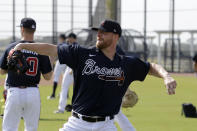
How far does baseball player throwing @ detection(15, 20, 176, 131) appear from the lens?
17.7ft

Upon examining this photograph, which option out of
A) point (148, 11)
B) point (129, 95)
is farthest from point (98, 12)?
point (129, 95)

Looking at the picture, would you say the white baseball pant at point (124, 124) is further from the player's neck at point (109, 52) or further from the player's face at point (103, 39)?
the player's face at point (103, 39)

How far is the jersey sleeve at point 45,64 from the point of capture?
7.27m

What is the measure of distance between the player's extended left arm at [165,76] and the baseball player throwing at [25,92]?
79.9 inches

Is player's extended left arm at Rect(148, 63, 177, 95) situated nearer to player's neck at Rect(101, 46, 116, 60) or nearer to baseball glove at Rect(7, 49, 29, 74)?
player's neck at Rect(101, 46, 116, 60)

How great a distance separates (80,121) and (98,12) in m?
36.9

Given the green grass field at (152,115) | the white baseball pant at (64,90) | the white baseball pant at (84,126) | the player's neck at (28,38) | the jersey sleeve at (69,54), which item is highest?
the player's neck at (28,38)

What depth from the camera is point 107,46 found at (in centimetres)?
547

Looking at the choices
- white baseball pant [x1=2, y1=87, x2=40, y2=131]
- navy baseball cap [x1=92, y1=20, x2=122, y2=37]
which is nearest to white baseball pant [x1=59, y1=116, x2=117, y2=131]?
navy baseball cap [x1=92, y1=20, x2=122, y2=37]

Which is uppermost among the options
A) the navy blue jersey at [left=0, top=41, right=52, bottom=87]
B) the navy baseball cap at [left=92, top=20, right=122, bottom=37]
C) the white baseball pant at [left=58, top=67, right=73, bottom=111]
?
the navy baseball cap at [left=92, top=20, right=122, bottom=37]

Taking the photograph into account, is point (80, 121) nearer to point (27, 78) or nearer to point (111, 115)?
point (111, 115)

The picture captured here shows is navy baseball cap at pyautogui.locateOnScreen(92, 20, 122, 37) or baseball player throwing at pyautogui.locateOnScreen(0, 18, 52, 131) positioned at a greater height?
navy baseball cap at pyautogui.locateOnScreen(92, 20, 122, 37)

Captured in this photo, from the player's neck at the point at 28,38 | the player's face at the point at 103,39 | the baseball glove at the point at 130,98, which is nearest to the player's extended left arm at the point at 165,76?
the player's face at the point at 103,39

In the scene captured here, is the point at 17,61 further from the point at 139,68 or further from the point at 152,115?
the point at 152,115
